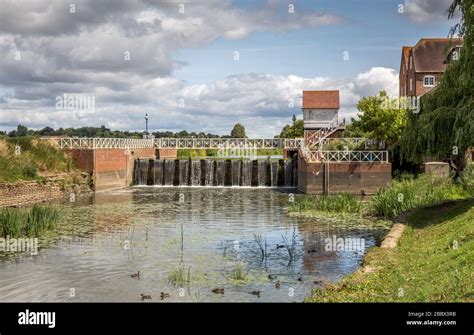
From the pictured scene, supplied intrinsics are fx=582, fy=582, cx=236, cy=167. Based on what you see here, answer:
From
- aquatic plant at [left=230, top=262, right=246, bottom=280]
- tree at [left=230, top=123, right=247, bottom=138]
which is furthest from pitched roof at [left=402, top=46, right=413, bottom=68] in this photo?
tree at [left=230, top=123, right=247, bottom=138]

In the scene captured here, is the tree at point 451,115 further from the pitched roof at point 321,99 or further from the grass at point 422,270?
the pitched roof at point 321,99

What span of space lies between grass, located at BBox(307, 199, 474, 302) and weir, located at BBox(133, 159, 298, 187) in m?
31.1

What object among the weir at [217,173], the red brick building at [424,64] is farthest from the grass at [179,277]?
the red brick building at [424,64]

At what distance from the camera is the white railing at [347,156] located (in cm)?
4100

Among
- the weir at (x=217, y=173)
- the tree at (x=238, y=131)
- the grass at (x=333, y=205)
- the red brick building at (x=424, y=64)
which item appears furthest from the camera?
the tree at (x=238, y=131)

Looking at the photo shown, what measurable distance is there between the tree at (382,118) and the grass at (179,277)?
94.4 ft

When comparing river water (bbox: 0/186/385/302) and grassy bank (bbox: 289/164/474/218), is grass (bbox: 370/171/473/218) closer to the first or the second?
grassy bank (bbox: 289/164/474/218)

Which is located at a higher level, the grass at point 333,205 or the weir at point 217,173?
the weir at point 217,173

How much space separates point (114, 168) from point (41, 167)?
826 centimetres

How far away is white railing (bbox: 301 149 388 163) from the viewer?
41.0 metres

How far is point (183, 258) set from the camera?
1798 cm

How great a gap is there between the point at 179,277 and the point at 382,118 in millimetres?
32303

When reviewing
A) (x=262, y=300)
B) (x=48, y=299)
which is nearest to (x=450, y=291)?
(x=262, y=300)

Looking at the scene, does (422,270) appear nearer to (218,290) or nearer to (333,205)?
(218,290)
